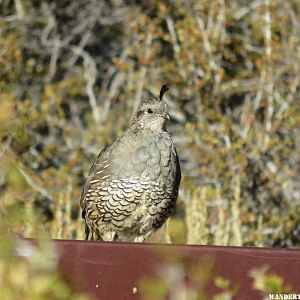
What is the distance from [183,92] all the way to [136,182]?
307cm

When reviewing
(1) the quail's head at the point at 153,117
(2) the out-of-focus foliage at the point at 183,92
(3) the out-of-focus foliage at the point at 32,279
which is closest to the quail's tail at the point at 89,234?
(1) the quail's head at the point at 153,117

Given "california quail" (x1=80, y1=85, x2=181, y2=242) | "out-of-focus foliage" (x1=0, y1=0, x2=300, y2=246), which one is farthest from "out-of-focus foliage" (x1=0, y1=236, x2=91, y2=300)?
"out-of-focus foliage" (x1=0, y1=0, x2=300, y2=246)

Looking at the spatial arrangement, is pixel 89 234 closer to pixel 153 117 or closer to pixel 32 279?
pixel 153 117

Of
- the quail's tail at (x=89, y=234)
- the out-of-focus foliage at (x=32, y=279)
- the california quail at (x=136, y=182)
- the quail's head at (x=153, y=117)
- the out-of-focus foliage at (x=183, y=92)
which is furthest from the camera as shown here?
Answer: the out-of-focus foliage at (x=183, y=92)

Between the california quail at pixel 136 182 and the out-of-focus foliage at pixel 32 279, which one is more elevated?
the out-of-focus foliage at pixel 32 279

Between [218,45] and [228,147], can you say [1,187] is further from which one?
[218,45]

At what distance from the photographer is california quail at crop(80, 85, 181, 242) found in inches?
188

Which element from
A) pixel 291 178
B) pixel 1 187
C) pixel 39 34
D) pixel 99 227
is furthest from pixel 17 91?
pixel 1 187

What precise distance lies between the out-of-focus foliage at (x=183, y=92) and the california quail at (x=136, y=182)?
1.64 m

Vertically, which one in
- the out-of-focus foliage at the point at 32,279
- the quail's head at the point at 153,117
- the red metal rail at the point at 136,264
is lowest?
the quail's head at the point at 153,117

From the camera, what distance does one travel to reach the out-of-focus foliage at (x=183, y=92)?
7238 millimetres

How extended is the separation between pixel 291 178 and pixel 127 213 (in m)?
3.19

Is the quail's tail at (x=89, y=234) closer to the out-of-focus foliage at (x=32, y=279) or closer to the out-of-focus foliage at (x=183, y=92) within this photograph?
the out-of-focus foliage at (x=183, y=92)

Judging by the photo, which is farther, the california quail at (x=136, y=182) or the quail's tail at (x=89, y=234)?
the quail's tail at (x=89, y=234)
